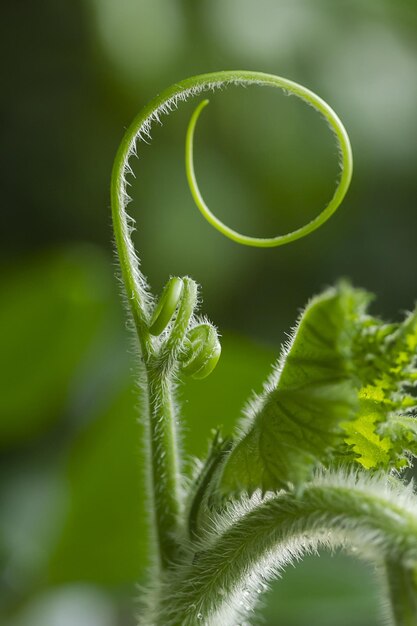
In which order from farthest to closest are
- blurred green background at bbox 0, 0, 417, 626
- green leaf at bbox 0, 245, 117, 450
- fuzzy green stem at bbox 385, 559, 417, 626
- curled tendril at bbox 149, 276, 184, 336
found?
1. blurred green background at bbox 0, 0, 417, 626
2. green leaf at bbox 0, 245, 117, 450
3. curled tendril at bbox 149, 276, 184, 336
4. fuzzy green stem at bbox 385, 559, 417, 626

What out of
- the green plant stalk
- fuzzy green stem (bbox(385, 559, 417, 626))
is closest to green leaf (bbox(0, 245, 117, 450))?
the green plant stalk

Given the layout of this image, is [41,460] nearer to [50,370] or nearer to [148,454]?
[50,370]

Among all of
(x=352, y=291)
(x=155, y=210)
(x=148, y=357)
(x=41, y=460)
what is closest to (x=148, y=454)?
(x=148, y=357)

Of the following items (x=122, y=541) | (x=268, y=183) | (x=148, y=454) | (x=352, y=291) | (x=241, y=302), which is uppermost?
(x=268, y=183)

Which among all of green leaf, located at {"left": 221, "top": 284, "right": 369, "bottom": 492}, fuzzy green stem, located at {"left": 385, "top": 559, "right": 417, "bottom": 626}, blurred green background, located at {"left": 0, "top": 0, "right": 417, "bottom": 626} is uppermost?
blurred green background, located at {"left": 0, "top": 0, "right": 417, "bottom": 626}

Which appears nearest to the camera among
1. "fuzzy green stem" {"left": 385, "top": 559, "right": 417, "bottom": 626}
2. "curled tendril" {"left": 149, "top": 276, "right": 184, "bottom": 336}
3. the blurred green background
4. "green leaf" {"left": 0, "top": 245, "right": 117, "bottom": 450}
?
"fuzzy green stem" {"left": 385, "top": 559, "right": 417, "bottom": 626}

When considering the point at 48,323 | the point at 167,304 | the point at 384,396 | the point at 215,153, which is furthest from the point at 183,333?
the point at 215,153

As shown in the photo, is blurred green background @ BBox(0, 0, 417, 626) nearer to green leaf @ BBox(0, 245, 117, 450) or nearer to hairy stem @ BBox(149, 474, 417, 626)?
green leaf @ BBox(0, 245, 117, 450)

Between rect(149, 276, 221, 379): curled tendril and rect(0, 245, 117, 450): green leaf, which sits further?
rect(0, 245, 117, 450): green leaf
